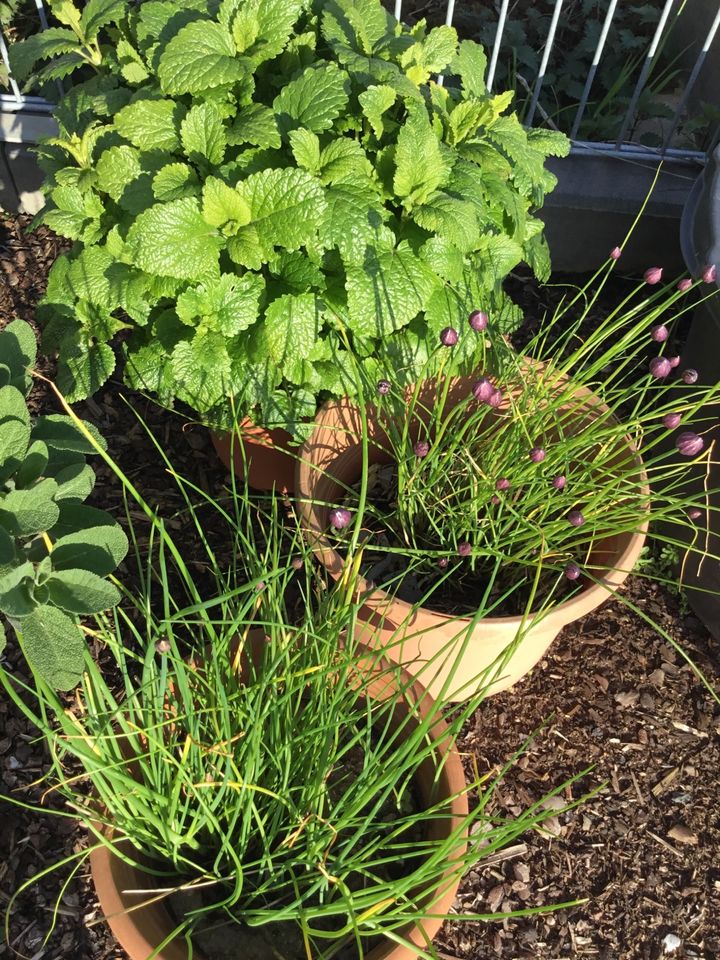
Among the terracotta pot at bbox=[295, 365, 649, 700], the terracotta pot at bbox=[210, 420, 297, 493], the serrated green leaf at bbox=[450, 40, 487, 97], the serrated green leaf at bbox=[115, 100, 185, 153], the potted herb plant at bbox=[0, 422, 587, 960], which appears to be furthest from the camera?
the terracotta pot at bbox=[210, 420, 297, 493]

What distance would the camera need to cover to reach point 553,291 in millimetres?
2926

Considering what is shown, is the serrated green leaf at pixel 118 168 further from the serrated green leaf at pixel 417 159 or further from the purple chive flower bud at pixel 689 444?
the purple chive flower bud at pixel 689 444

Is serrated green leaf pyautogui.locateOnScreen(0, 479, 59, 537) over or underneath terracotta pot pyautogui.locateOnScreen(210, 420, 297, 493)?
over

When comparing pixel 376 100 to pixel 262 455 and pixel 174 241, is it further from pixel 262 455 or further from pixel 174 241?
pixel 262 455

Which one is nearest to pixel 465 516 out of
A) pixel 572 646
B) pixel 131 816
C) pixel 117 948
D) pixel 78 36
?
pixel 572 646

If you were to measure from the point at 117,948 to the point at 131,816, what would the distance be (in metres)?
0.63

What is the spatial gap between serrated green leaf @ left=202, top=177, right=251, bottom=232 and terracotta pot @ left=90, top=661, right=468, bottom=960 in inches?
36.7

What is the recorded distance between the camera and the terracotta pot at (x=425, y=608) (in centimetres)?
160

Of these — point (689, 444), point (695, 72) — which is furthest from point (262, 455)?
point (695, 72)

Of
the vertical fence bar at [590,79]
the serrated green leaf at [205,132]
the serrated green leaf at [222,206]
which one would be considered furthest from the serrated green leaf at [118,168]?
the vertical fence bar at [590,79]

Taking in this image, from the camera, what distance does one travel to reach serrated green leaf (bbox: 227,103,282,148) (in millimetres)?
1668

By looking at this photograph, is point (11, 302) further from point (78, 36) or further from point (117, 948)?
point (117, 948)

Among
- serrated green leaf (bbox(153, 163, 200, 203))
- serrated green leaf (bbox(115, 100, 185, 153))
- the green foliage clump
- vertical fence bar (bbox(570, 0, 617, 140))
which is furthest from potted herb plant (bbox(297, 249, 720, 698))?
vertical fence bar (bbox(570, 0, 617, 140))

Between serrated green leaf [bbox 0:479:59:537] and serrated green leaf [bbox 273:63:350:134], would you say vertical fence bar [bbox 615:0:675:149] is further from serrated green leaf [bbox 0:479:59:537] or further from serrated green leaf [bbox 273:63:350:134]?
serrated green leaf [bbox 0:479:59:537]
